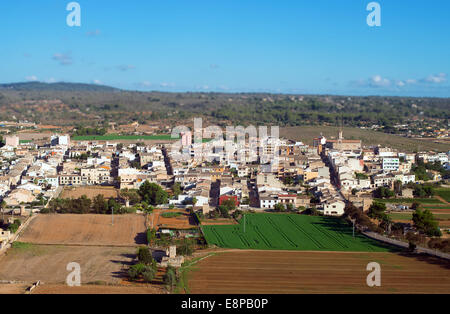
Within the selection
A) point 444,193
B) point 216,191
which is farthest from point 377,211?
point 216,191

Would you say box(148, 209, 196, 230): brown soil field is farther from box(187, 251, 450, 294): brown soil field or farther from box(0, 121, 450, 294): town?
box(187, 251, 450, 294): brown soil field

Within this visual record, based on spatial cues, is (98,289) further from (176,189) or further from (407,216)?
(407,216)

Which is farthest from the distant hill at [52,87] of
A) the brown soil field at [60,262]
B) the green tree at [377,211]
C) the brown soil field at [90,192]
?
the green tree at [377,211]

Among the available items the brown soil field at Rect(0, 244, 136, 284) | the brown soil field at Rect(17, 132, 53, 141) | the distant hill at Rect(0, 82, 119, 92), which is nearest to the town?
the brown soil field at Rect(0, 244, 136, 284)

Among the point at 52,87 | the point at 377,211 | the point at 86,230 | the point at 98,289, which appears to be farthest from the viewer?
the point at 52,87
